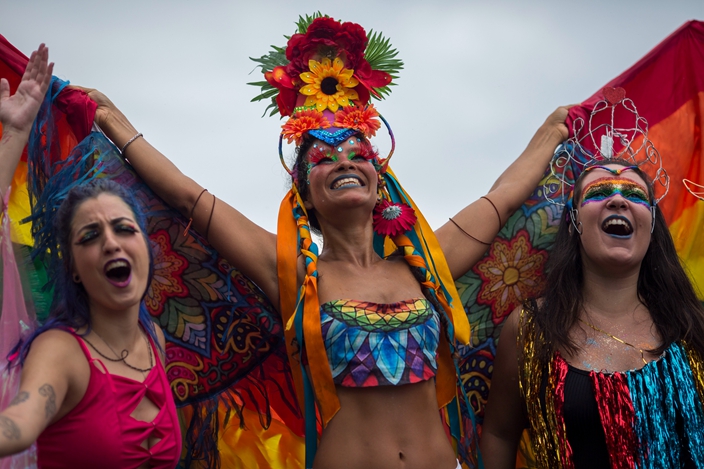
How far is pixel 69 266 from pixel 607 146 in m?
2.60

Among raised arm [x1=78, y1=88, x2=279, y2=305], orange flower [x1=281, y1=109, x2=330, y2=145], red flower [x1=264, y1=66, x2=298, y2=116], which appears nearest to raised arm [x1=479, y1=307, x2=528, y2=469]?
raised arm [x1=78, y1=88, x2=279, y2=305]

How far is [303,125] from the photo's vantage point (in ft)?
12.9

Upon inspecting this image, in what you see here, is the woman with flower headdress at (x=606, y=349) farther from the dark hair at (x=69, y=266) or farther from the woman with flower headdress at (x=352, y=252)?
the dark hair at (x=69, y=266)

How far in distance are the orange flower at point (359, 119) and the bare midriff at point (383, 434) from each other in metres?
1.14

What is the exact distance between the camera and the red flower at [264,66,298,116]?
4.05 meters

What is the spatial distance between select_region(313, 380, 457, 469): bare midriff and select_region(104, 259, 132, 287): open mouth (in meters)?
0.94

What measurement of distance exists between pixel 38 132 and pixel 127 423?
4.30 feet

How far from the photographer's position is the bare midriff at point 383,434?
3.36 metres

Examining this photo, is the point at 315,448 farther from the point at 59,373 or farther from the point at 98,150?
the point at 98,150

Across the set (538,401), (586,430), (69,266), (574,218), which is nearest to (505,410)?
(538,401)

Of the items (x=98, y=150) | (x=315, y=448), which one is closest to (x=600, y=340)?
(x=315, y=448)

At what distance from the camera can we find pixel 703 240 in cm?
441

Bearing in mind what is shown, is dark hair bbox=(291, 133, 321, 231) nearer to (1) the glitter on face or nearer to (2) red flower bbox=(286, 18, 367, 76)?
(2) red flower bbox=(286, 18, 367, 76)

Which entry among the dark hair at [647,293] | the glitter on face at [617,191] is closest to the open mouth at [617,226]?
the glitter on face at [617,191]
